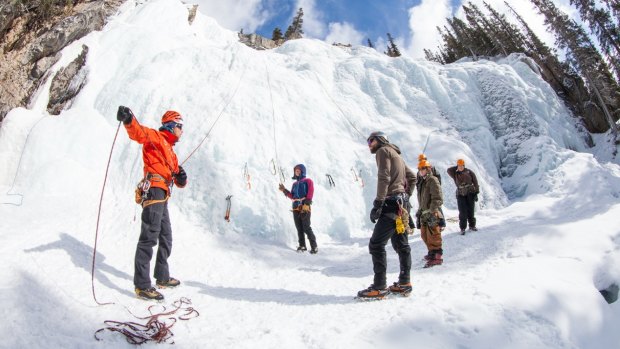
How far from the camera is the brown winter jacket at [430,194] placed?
705 cm

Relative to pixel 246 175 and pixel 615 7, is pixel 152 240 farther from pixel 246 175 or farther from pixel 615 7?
pixel 615 7

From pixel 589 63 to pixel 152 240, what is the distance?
36797 millimetres

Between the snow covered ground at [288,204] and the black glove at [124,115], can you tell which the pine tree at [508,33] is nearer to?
the snow covered ground at [288,204]

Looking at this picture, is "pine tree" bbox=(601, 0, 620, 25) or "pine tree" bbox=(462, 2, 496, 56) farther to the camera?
"pine tree" bbox=(462, 2, 496, 56)

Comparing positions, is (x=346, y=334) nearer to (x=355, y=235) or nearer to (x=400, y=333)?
(x=400, y=333)

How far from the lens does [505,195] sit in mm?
13609

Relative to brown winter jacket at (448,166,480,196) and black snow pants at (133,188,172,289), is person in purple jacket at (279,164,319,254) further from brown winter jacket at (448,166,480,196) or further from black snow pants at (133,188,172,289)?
brown winter jacket at (448,166,480,196)

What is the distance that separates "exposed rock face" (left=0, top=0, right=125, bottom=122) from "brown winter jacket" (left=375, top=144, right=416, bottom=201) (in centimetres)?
1059

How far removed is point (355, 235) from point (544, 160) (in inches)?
368

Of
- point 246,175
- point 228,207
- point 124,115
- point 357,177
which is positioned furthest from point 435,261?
point 124,115

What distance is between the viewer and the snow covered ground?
12.8 feet

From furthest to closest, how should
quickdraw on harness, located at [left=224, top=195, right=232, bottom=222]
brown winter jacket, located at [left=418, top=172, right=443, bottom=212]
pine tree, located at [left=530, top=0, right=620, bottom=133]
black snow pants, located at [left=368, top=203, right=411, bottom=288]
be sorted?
pine tree, located at [left=530, top=0, right=620, bottom=133], quickdraw on harness, located at [left=224, top=195, right=232, bottom=222], brown winter jacket, located at [left=418, top=172, right=443, bottom=212], black snow pants, located at [left=368, top=203, right=411, bottom=288]

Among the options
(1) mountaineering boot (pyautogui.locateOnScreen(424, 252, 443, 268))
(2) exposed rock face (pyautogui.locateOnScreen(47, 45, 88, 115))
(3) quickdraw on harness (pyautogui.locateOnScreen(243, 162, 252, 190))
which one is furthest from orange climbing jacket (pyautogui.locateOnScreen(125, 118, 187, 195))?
(2) exposed rock face (pyautogui.locateOnScreen(47, 45, 88, 115))

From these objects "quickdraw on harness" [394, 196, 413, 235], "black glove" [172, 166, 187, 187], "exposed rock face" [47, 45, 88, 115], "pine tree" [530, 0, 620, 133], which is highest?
"pine tree" [530, 0, 620, 133]
